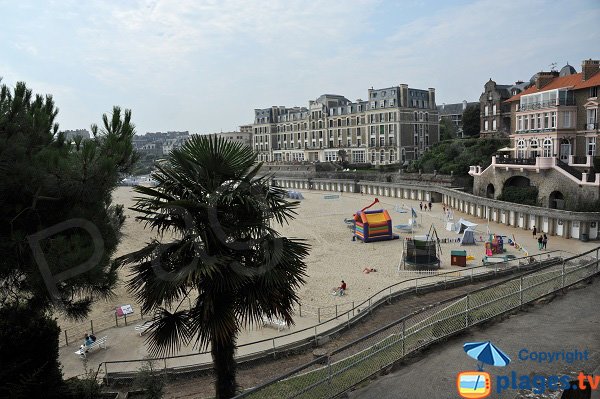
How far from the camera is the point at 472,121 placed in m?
72.4

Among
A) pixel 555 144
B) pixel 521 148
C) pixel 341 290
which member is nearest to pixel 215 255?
pixel 341 290

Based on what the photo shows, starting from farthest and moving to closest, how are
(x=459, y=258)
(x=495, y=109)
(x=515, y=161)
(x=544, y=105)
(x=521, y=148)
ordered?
(x=495, y=109)
(x=521, y=148)
(x=544, y=105)
(x=515, y=161)
(x=459, y=258)

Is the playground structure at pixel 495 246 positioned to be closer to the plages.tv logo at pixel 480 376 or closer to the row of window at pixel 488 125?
the plages.tv logo at pixel 480 376

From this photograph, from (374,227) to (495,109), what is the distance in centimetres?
3646

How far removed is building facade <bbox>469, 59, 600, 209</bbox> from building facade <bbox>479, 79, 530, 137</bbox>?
46.0 ft

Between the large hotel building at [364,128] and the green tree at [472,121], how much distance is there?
688 cm

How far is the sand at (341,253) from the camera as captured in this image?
20953 millimetres

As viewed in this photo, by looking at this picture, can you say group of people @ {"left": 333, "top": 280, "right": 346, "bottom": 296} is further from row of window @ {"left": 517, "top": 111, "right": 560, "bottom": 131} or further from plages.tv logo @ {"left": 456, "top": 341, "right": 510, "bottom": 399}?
row of window @ {"left": 517, "top": 111, "right": 560, "bottom": 131}

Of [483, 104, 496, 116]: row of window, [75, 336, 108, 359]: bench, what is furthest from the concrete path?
[483, 104, 496, 116]: row of window

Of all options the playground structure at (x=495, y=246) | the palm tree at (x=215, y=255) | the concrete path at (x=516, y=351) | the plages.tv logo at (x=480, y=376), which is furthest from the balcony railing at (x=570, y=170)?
the palm tree at (x=215, y=255)

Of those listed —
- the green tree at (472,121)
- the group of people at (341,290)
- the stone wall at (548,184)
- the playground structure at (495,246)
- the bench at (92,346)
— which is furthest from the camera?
the green tree at (472,121)

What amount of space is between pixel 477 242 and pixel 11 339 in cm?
3062

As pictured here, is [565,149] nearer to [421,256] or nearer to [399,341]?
[421,256]

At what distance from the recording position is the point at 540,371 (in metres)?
7.86
